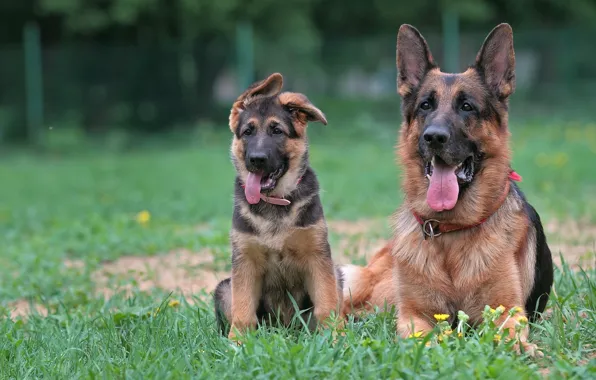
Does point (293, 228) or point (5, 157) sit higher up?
point (293, 228)

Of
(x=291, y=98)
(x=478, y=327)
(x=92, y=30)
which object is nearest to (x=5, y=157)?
(x=92, y=30)

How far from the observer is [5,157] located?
20.6m

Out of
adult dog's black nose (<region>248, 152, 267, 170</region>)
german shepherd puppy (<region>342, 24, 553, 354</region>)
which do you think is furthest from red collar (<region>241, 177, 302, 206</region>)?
german shepherd puppy (<region>342, 24, 553, 354</region>)

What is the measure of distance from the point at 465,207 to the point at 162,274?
3408mm

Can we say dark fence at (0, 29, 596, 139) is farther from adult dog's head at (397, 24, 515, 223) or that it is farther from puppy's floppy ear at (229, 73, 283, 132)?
adult dog's head at (397, 24, 515, 223)

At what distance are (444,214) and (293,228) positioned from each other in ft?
3.12

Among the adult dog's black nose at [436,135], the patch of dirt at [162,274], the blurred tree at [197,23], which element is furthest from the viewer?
the blurred tree at [197,23]

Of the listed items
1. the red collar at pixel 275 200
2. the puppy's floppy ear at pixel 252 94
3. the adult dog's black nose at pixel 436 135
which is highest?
the puppy's floppy ear at pixel 252 94

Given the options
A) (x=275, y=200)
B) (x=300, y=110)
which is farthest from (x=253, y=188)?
(x=300, y=110)

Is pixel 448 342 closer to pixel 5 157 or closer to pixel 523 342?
pixel 523 342

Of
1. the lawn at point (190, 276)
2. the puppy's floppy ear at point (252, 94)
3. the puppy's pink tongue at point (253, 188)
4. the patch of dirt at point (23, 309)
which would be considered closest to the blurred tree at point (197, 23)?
the lawn at point (190, 276)

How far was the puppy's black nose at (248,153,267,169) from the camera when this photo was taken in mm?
5043

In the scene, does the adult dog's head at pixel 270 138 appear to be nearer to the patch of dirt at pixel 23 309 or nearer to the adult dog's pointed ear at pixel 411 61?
the adult dog's pointed ear at pixel 411 61

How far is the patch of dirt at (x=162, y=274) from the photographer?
673 cm
